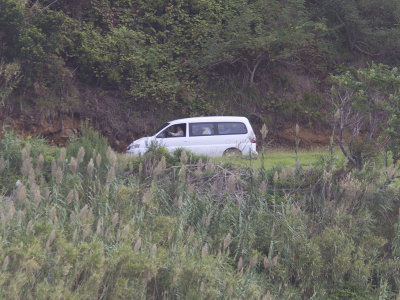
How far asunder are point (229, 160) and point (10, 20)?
11.5 m

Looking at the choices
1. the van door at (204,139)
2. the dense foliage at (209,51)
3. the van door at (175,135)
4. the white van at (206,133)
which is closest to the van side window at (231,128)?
the white van at (206,133)

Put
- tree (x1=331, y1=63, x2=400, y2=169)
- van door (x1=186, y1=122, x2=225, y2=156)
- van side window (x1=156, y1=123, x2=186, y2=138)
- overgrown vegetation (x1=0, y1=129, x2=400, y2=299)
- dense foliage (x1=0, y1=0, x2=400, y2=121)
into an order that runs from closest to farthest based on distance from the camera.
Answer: overgrown vegetation (x1=0, y1=129, x2=400, y2=299)
tree (x1=331, y1=63, x2=400, y2=169)
van door (x1=186, y1=122, x2=225, y2=156)
van side window (x1=156, y1=123, x2=186, y2=138)
dense foliage (x1=0, y1=0, x2=400, y2=121)

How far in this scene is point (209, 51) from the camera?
80.9 feet

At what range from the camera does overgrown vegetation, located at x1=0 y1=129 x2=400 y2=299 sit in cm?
759

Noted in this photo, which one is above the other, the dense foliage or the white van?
the dense foliage

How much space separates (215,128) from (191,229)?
10.6 m

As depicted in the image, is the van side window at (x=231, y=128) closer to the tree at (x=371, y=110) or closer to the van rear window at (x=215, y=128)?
the van rear window at (x=215, y=128)

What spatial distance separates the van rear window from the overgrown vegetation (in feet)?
22.9

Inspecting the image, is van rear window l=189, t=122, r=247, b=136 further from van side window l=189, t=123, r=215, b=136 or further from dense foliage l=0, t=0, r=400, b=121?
dense foliage l=0, t=0, r=400, b=121

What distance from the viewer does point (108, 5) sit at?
2464 centimetres

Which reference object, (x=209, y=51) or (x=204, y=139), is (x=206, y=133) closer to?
(x=204, y=139)

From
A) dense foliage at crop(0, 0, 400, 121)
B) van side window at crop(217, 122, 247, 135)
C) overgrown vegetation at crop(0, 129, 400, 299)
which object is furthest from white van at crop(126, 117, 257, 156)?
overgrown vegetation at crop(0, 129, 400, 299)

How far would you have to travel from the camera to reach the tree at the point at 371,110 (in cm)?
1284

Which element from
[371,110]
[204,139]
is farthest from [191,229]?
[204,139]
